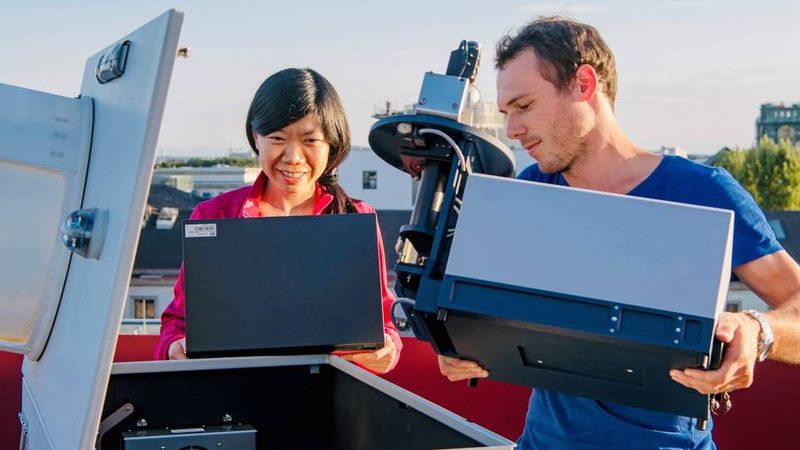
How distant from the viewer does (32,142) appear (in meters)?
1.58

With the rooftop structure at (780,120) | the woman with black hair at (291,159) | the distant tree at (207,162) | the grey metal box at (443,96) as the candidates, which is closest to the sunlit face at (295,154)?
the woman with black hair at (291,159)

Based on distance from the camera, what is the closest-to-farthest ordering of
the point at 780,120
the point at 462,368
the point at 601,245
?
1. the point at 601,245
2. the point at 462,368
3. the point at 780,120

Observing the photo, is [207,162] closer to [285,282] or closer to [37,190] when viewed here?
[285,282]

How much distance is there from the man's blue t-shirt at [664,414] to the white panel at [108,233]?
100cm

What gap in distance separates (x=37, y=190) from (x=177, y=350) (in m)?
0.94

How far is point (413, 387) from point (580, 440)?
207cm

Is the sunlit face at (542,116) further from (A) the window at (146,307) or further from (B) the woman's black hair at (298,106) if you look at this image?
(A) the window at (146,307)

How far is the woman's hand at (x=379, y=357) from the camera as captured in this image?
2.42m

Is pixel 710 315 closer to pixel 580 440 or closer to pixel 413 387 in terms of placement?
pixel 580 440

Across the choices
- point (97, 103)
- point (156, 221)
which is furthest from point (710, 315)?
point (156, 221)

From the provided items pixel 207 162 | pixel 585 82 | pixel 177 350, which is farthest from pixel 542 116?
pixel 207 162

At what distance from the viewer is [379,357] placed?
243 centimetres

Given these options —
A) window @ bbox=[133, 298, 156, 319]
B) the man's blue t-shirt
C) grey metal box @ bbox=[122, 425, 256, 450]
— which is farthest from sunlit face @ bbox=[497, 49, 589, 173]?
window @ bbox=[133, 298, 156, 319]

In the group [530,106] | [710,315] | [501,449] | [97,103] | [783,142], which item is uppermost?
[783,142]
